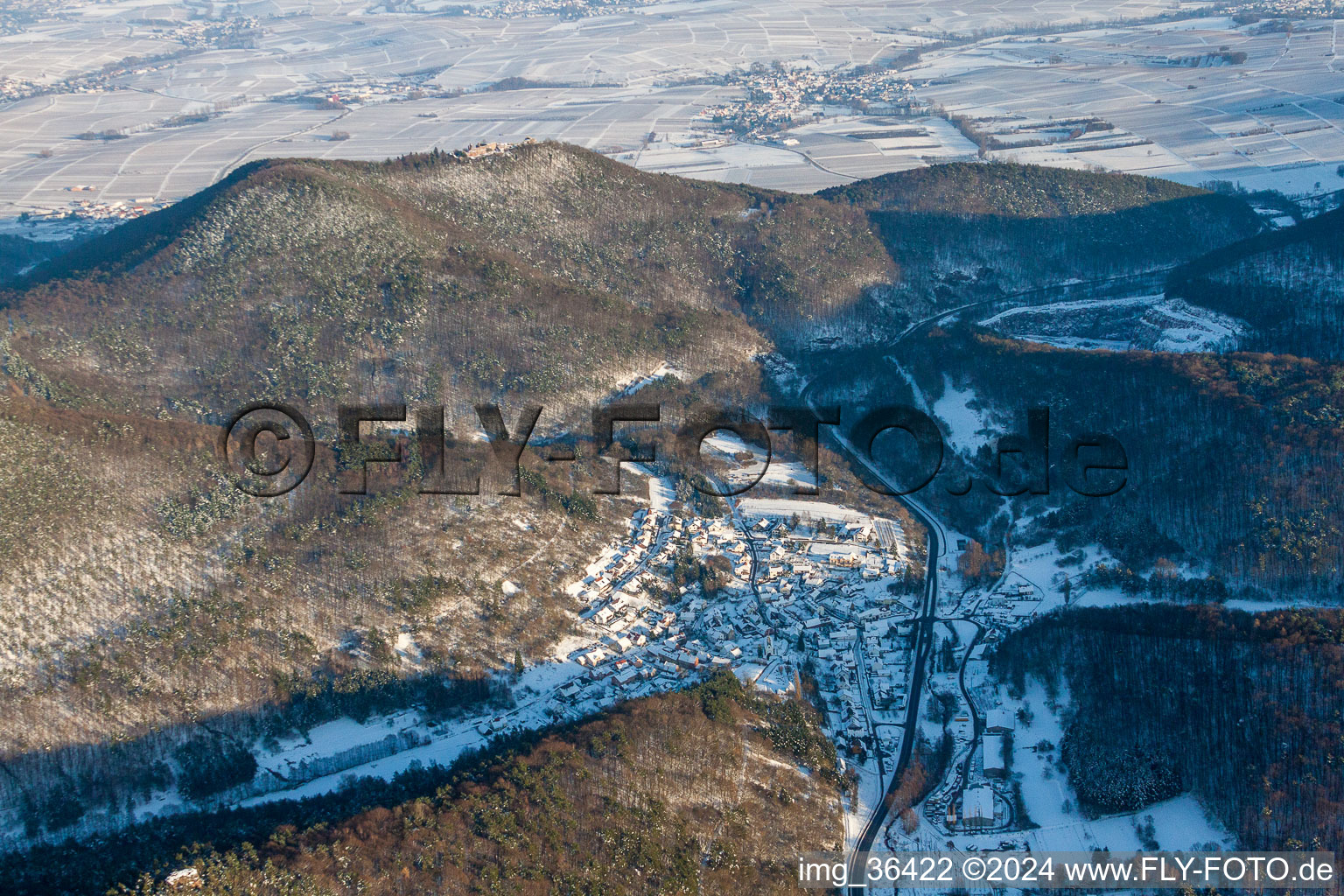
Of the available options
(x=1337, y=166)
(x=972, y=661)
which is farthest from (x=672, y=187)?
(x=1337, y=166)

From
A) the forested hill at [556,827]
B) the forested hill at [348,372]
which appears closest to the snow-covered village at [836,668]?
the forested hill at [556,827]

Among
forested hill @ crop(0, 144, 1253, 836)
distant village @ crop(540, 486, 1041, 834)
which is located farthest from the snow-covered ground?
distant village @ crop(540, 486, 1041, 834)

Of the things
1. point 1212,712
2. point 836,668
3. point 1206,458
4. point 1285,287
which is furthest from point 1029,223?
point 1212,712

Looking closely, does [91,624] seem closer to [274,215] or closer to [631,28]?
[274,215]

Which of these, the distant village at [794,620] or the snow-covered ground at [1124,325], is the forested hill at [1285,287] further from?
the distant village at [794,620]

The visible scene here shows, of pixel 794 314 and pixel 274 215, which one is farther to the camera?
pixel 794 314

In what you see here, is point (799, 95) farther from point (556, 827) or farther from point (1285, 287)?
point (556, 827)
